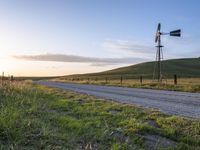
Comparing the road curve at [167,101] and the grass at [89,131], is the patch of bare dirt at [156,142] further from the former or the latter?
the road curve at [167,101]

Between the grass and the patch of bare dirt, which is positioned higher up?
the grass

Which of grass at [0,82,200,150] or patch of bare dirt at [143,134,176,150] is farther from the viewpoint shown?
patch of bare dirt at [143,134,176,150]

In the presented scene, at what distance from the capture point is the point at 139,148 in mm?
7293

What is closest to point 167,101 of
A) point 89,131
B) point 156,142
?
point 156,142

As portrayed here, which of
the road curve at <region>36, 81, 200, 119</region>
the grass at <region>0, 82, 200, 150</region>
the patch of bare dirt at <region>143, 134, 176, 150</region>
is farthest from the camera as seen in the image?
the road curve at <region>36, 81, 200, 119</region>

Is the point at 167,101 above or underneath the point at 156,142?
above

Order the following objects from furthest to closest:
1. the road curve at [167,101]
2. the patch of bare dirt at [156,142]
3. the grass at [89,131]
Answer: the road curve at [167,101] < the patch of bare dirt at [156,142] < the grass at [89,131]

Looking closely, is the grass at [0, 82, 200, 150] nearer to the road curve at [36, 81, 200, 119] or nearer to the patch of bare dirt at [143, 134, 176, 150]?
the patch of bare dirt at [143, 134, 176, 150]

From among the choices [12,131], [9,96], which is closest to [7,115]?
[12,131]

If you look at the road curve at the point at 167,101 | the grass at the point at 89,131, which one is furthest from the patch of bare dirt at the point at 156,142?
the road curve at the point at 167,101

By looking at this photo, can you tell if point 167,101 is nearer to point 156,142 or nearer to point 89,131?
point 156,142

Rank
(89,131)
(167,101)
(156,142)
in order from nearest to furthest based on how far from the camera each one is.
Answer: (156,142) < (89,131) < (167,101)

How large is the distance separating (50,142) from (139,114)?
562 cm

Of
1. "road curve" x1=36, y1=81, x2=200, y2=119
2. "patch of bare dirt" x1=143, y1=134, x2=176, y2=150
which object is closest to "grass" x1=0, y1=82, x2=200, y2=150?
"patch of bare dirt" x1=143, y1=134, x2=176, y2=150
